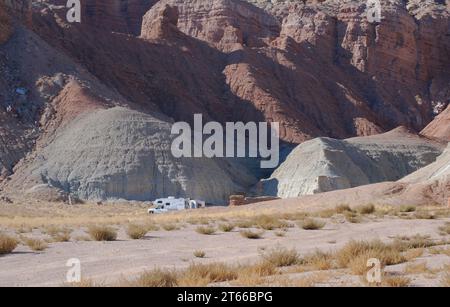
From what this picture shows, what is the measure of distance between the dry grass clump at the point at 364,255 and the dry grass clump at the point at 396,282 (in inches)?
44.8

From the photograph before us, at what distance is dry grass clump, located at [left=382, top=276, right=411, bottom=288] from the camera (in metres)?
11.1

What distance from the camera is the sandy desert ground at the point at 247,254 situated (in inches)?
495

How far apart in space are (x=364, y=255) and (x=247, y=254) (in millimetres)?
4128

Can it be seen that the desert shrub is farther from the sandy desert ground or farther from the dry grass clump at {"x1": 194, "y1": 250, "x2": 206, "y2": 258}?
the dry grass clump at {"x1": 194, "y1": 250, "x2": 206, "y2": 258}

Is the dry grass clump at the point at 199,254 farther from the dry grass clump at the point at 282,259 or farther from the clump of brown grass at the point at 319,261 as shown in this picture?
the dry grass clump at the point at 282,259

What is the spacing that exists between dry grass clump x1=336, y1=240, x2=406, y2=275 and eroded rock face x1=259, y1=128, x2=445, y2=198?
50.2 m

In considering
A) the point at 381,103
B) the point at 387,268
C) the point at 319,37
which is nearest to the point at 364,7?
the point at 319,37

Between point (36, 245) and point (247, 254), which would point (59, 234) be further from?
point (247, 254)

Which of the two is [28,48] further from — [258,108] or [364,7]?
[364,7]

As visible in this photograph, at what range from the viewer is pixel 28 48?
7925 cm

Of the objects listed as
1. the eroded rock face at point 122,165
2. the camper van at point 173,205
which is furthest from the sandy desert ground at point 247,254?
the eroded rock face at point 122,165

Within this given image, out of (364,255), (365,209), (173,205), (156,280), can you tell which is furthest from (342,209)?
(156,280)

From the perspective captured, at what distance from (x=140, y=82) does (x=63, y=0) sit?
37.2 m
